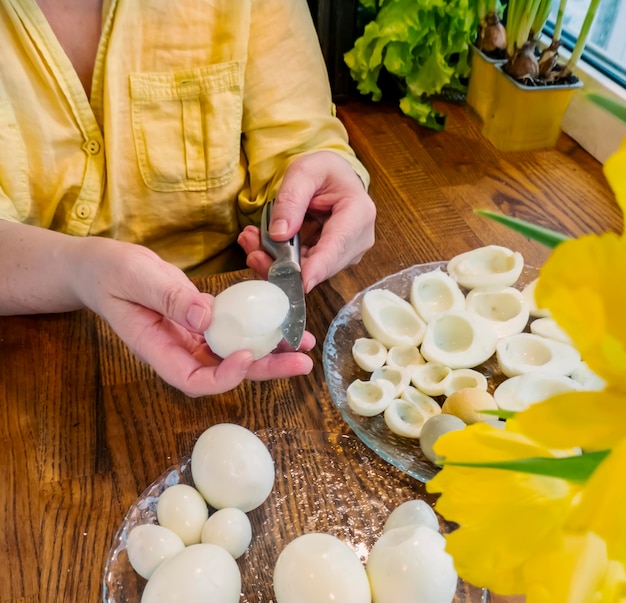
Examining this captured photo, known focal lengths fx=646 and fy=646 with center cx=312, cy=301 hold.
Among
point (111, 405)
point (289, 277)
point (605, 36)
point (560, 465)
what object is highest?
point (560, 465)

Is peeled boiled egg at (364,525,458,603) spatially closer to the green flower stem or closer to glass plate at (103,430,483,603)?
glass plate at (103,430,483,603)

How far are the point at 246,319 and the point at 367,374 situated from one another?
18 cm

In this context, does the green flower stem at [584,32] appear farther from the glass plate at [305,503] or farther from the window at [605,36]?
the glass plate at [305,503]

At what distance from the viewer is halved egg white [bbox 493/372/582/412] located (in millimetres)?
646

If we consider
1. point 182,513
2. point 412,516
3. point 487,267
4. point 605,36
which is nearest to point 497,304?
point 487,267

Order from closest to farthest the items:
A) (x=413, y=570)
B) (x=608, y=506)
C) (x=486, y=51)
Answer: (x=608, y=506) < (x=413, y=570) < (x=486, y=51)

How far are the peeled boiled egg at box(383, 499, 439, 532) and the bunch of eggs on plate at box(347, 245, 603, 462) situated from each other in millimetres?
60

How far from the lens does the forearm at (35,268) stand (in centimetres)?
67

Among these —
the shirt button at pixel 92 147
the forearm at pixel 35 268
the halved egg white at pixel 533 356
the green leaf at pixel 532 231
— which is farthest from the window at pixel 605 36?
the green leaf at pixel 532 231

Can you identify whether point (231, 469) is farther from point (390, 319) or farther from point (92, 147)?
point (92, 147)

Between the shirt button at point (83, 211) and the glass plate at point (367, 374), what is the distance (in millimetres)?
334

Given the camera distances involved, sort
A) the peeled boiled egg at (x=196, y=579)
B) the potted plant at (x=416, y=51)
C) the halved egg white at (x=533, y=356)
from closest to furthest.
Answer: the peeled boiled egg at (x=196, y=579), the halved egg white at (x=533, y=356), the potted plant at (x=416, y=51)

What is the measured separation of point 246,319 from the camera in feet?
1.92

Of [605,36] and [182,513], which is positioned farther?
[605,36]
